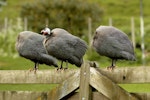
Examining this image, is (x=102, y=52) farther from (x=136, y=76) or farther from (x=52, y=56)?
(x=136, y=76)

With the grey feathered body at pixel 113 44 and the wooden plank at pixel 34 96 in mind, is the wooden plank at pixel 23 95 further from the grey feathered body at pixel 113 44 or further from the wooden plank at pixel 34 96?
the grey feathered body at pixel 113 44

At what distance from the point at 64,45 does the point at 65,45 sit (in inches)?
0.6

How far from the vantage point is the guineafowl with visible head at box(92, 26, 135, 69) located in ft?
22.7

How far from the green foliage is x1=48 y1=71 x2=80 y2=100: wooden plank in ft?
95.9

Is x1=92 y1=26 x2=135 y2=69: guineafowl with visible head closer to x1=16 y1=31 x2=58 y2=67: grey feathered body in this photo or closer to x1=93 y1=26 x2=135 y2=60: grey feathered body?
x1=93 y1=26 x2=135 y2=60: grey feathered body

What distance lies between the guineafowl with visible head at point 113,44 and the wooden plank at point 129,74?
1.24 metres

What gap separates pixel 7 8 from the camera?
8538 cm

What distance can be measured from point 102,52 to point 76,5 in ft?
101

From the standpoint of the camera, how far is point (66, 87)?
18.6 ft

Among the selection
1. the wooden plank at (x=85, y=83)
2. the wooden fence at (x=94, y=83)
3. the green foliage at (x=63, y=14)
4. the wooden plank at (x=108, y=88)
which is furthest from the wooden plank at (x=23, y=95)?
the green foliage at (x=63, y=14)

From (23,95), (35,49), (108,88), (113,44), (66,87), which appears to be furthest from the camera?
(35,49)

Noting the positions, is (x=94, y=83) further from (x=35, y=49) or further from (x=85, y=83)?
(x=35, y=49)

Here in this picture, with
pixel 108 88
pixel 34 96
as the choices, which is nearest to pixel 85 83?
pixel 108 88

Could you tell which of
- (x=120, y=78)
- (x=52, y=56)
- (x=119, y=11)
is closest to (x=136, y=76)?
(x=120, y=78)
